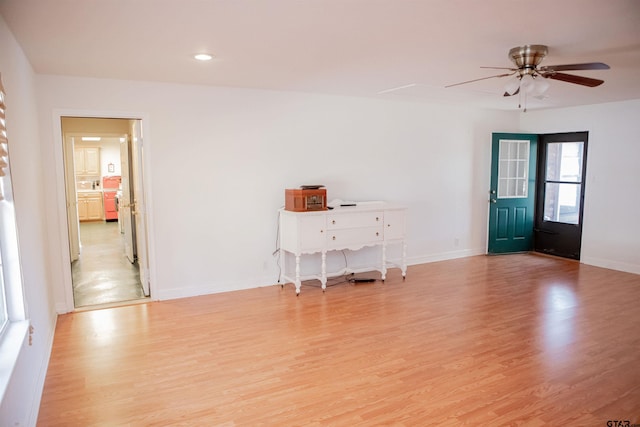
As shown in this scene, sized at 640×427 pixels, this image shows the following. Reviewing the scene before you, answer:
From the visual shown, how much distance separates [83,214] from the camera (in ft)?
36.7

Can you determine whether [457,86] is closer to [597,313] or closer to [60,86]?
[597,313]

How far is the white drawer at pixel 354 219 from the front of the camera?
→ 199 inches

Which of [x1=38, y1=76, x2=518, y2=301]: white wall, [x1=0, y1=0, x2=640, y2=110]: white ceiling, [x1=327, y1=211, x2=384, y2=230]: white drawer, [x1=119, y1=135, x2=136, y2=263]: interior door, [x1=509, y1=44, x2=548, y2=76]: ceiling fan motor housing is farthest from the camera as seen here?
[x1=119, y1=135, x2=136, y2=263]: interior door

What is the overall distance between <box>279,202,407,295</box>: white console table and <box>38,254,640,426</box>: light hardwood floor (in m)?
0.45

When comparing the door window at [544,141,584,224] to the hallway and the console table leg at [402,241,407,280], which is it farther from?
the hallway

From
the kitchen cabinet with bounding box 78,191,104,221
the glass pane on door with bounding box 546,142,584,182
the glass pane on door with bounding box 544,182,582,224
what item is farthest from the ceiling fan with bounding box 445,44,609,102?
→ the kitchen cabinet with bounding box 78,191,104,221

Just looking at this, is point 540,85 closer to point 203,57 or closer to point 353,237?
point 203,57

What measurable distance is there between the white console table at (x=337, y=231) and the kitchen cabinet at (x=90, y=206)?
8055 millimetres

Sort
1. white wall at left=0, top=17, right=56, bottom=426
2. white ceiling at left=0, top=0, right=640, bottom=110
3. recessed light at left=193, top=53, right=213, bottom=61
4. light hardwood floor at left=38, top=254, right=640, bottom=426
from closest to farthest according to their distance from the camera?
white wall at left=0, top=17, right=56, bottom=426 → white ceiling at left=0, top=0, right=640, bottom=110 → light hardwood floor at left=38, top=254, right=640, bottom=426 → recessed light at left=193, top=53, right=213, bottom=61

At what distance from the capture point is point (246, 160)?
5023 millimetres

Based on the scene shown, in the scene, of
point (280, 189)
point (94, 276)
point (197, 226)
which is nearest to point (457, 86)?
point (280, 189)

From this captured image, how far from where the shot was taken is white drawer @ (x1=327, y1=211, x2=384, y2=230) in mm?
5043

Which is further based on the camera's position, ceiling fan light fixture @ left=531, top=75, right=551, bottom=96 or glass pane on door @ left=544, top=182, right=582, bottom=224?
glass pane on door @ left=544, top=182, right=582, bottom=224

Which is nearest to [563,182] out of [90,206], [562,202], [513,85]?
[562,202]
